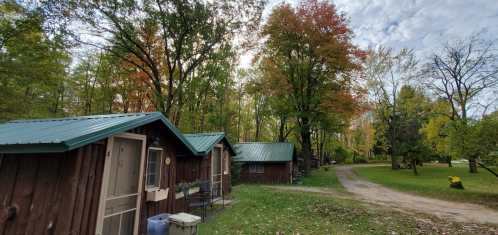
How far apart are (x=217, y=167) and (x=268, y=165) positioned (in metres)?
8.93

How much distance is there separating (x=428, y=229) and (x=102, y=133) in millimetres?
8492

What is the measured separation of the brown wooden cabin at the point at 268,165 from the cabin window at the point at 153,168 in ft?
40.4

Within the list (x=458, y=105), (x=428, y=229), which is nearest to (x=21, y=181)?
(x=428, y=229)

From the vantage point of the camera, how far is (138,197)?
517cm

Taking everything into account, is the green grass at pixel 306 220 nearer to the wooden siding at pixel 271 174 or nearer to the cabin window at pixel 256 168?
the wooden siding at pixel 271 174

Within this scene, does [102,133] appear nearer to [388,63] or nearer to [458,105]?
[458,105]

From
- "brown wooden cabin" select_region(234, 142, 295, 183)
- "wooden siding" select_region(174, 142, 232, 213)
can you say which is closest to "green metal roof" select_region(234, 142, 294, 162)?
"brown wooden cabin" select_region(234, 142, 295, 183)

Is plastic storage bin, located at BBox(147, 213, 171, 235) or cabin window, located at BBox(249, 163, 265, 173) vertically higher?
cabin window, located at BBox(249, 163, 265, 173)

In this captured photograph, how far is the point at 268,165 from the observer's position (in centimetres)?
1866

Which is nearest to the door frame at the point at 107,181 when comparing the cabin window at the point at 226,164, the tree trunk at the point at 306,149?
the cabin window at the point at 226,164

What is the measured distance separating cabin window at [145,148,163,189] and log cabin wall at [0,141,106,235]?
5.16ft

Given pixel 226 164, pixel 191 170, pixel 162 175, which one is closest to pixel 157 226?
pixel 162 175

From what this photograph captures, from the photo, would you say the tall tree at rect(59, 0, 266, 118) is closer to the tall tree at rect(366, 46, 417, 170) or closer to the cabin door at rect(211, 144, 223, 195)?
the cabin door at rect(211, 144, 223, 195)

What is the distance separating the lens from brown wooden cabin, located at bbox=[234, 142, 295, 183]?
1823cm
